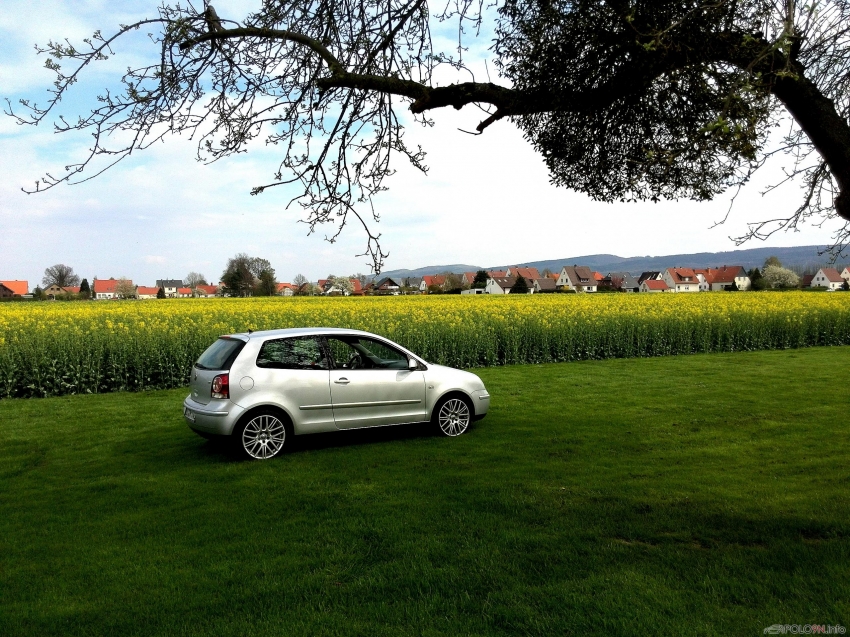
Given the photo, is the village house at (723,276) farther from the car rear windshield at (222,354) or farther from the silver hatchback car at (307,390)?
the car rear windshield at (222,354)

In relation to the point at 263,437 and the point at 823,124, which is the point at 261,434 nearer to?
the point at 263,437

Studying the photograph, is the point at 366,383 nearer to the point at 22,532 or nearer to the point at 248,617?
the point at 22,532

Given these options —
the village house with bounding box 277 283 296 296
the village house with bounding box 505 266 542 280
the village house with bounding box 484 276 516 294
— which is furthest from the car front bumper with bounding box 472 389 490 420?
the village house with bounding box 505 266 542 280

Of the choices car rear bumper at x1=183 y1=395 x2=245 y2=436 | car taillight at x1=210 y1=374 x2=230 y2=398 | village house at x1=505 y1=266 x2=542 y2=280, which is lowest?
car rear bumper at x1=183 y1=395 x2=245 y2=436

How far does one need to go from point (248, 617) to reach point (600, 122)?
4886 millimetres

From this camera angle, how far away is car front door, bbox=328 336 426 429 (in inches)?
338

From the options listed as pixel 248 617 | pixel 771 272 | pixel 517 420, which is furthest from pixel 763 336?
pixel 771 272

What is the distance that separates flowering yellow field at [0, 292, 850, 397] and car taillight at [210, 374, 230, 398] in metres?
8.57

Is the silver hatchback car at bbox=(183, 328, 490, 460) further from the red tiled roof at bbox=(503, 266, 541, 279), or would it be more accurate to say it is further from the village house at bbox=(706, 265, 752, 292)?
the village house at bbox=(706, 265, 752, 292)

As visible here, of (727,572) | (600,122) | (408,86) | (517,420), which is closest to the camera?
(727,572)

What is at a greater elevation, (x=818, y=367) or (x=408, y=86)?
(x=408, y=86)

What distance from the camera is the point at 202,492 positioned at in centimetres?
682

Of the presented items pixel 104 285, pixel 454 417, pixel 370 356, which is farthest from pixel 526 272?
pixel 370 356

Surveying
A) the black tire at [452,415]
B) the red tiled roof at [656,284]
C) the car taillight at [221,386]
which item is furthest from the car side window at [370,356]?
the red tiled roof at [656,284]
